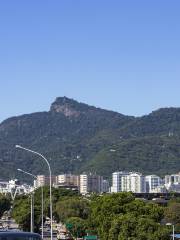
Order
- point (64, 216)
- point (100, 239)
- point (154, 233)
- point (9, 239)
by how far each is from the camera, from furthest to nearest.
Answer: point (64, 216), point (100, 239), point (154, 233), point (9, 239)

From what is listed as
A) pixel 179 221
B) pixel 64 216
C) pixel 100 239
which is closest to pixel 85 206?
pixel 64 216

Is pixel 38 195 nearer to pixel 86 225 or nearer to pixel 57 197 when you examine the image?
pixel 57 197

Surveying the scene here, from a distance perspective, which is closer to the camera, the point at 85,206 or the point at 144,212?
the point at 144,212

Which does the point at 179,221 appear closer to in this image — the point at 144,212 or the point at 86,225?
the point at 86,225

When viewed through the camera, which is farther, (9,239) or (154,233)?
(154,233)

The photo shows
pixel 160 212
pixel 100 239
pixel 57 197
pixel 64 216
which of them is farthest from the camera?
pixel 57 197

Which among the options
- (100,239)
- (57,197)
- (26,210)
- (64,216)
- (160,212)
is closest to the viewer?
(100,239)

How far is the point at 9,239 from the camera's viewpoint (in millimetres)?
18047

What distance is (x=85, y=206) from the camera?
4267 inches

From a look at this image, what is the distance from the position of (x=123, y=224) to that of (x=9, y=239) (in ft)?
144

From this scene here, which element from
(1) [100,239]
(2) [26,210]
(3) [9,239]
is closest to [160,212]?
(1) [100,239]

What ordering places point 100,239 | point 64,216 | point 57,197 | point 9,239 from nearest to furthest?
point 9,239
point 100,239
point 64,216
point 57,197

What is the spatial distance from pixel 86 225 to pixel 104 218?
10.4 m

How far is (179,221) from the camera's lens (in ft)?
349
